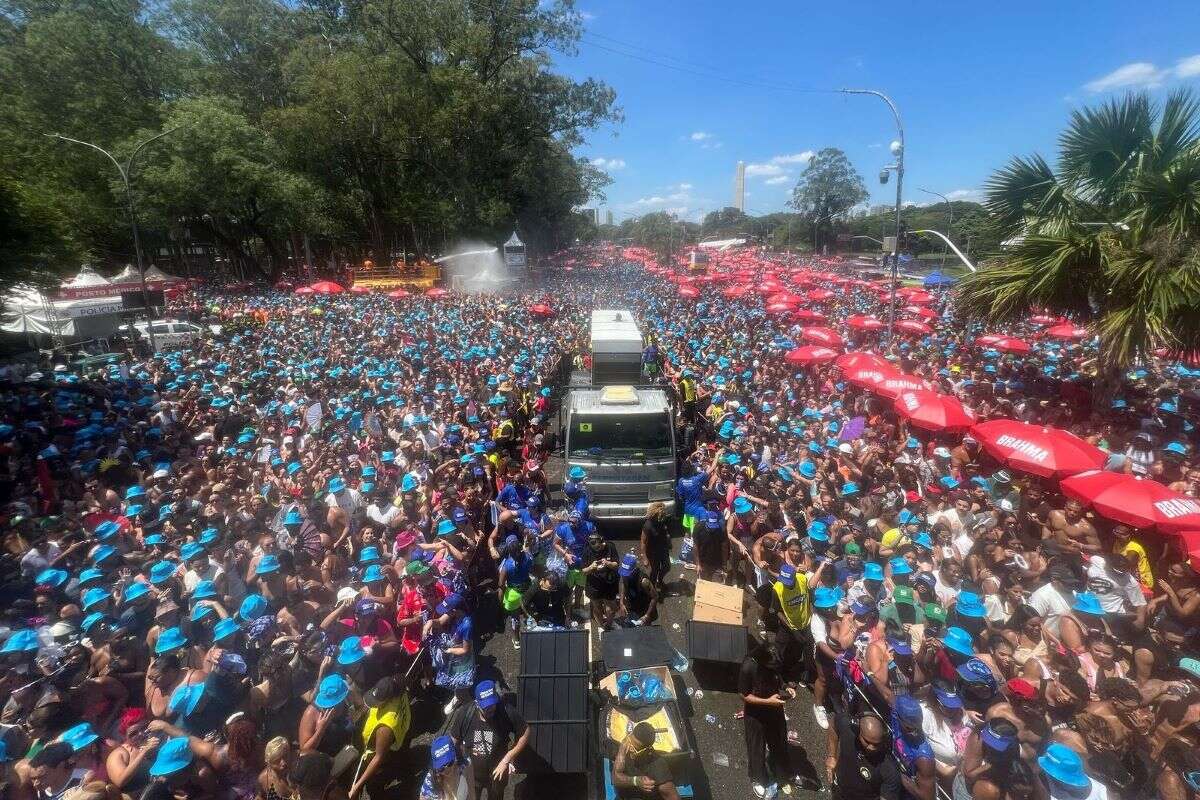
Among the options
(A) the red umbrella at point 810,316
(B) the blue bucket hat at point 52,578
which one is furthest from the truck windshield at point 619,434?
(A) the red umbrella at point 810,316

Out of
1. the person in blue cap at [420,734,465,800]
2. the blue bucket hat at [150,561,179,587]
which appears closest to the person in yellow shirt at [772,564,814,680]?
the person in blue cap at [420,734,465,800]

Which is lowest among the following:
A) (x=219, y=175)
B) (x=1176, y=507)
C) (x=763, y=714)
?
(x=763, y=714)

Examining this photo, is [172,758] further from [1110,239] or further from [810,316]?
[810,316]

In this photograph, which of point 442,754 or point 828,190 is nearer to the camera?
point 442,754

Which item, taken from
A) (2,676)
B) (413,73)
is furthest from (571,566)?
(413,73)

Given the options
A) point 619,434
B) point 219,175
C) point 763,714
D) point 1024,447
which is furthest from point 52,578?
point 219,175

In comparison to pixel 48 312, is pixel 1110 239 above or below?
above

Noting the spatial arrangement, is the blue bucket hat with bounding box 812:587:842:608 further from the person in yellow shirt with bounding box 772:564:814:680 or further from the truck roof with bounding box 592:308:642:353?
the truck roof with bounding box 592:308:642:353

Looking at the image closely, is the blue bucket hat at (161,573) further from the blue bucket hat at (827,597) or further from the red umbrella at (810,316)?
the red umbrella at (810,316)
